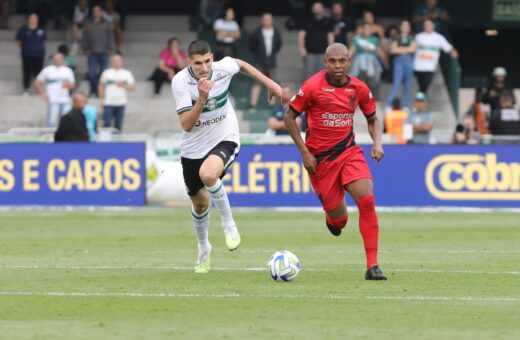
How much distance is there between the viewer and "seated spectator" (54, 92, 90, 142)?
81.7ft

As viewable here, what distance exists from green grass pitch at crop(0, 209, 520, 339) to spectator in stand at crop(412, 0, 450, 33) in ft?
39.1

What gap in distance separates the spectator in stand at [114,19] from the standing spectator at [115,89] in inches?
104

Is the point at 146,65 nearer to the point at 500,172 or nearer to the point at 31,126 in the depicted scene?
the point at 31,126

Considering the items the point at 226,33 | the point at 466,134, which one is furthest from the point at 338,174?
the point at 226,33

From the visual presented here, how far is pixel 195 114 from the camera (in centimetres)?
1291

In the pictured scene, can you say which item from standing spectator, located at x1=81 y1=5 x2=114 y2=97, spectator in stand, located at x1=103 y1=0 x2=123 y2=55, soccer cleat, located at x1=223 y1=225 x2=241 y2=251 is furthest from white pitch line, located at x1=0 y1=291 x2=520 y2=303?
spectator in stand, located at x1=103 y1=0 x2=123 y2=55

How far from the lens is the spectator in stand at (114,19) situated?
3222cm

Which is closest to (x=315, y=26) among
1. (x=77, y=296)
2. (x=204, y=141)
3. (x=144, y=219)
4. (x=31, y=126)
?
(x=31, y=126)

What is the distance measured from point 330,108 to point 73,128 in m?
12.2

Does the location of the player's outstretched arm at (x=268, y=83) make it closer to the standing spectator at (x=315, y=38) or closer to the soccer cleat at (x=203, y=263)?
the soccer cleat at (x=203, y=263)

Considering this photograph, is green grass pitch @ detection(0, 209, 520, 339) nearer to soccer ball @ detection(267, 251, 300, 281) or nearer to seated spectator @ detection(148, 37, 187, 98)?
soccer ball @ detection(267, 251, 300, 281)

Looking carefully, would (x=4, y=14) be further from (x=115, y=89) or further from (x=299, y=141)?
(x=299, y=141)

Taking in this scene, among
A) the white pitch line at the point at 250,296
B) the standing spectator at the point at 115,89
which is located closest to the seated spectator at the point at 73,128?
the standing spectator at the point at 115,89

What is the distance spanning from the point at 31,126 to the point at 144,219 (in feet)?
31.2
